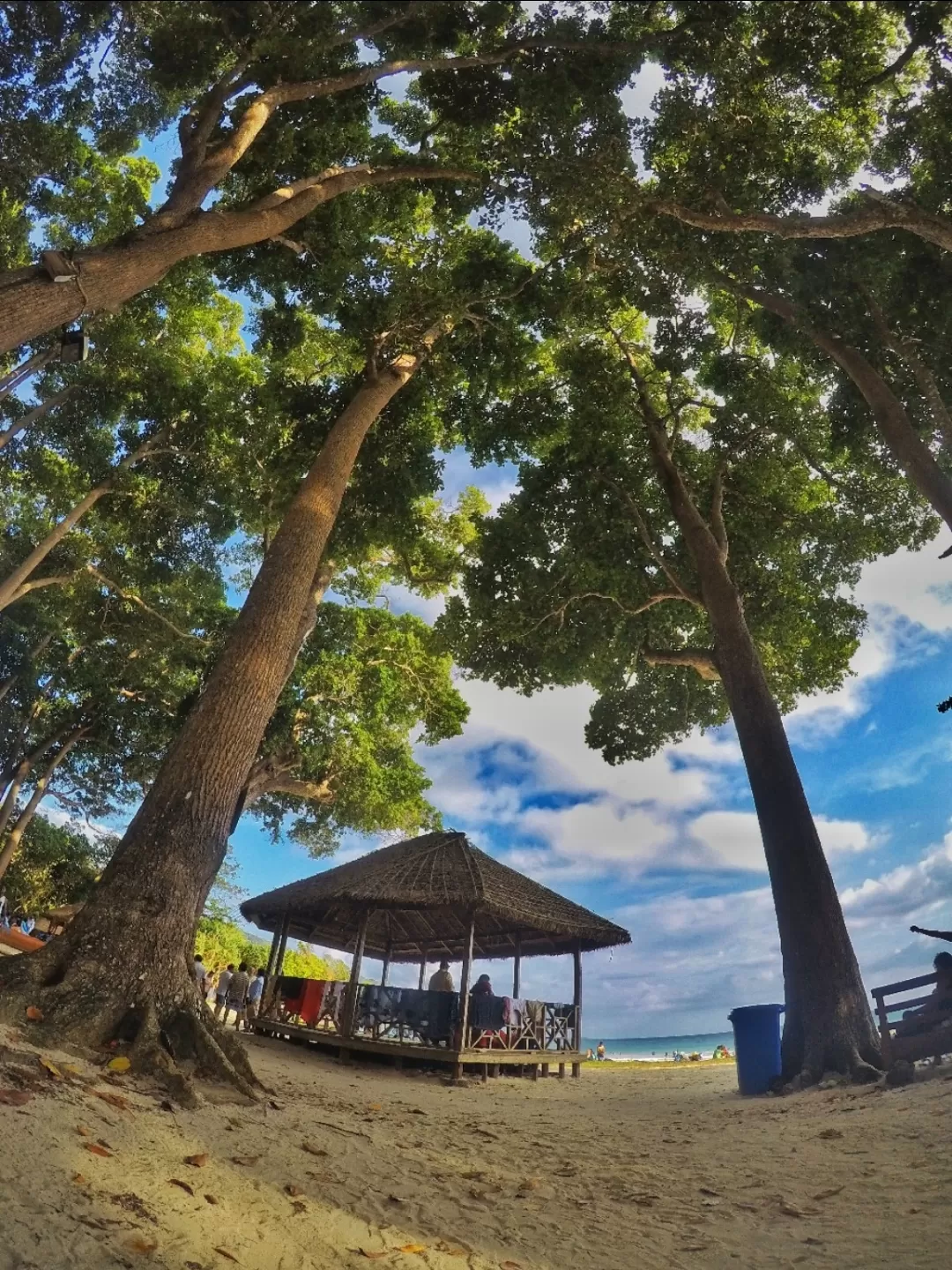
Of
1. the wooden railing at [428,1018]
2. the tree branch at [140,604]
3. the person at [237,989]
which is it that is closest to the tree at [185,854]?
the wooden railing at [428,1018]

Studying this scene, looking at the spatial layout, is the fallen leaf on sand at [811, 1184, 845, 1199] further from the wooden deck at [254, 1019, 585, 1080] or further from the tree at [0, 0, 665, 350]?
the wooden deck at [254, 1019, 585, 1080]

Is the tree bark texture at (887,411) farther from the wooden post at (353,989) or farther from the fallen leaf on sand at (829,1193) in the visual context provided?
the wooden post at (353,989)

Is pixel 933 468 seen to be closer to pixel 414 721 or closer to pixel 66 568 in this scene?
pixel 414 721

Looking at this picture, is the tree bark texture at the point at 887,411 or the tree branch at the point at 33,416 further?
the tree branch at the point at 33,416

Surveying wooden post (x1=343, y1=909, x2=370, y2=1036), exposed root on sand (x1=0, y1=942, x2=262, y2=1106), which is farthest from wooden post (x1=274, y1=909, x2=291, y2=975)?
exposed root on sand (x1=0, y1=942, x2=262, y2=1106)

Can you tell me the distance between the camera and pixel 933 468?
30.3 ft

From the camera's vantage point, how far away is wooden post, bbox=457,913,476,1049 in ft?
42.4

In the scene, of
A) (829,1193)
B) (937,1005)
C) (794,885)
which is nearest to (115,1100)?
(829,1193)

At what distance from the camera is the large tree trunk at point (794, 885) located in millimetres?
8430

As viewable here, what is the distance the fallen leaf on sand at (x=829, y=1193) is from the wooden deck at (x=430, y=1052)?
9.40m

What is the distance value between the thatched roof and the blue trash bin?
474 centimetres

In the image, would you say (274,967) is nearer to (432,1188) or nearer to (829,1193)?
(432,1188)

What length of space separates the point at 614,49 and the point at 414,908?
14680 millimetres

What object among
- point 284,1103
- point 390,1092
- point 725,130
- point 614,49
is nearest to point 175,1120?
point 284,1103
